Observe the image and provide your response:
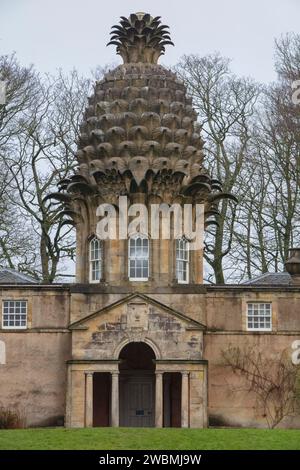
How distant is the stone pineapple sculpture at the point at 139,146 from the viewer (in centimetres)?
4816

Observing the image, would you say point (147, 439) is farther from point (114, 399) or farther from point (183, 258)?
point (183, 258)

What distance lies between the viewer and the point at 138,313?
4684 cm

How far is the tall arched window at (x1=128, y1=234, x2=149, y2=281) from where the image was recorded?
158ft

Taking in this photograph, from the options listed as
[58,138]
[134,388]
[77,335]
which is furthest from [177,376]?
[58,138]

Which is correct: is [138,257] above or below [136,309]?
above

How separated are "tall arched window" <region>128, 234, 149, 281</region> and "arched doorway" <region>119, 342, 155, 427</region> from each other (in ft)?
8.90

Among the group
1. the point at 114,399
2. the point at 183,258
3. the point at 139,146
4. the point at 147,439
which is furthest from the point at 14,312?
the point at 147,439

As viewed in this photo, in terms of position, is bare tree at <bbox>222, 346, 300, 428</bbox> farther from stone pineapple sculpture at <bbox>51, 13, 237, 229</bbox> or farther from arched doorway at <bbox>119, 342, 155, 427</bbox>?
stone pineapple sculpture at <bbox>51, 13, 237, 229</bbox>

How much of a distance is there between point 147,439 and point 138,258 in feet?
42.4

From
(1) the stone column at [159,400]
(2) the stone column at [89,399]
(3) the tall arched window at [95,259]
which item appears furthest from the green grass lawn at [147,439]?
(3) the tall arched window at [95,259]

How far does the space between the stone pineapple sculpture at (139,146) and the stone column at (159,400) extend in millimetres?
6632

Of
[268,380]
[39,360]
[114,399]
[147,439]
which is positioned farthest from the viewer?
[268,380]

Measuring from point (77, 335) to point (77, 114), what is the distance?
72.9 ft

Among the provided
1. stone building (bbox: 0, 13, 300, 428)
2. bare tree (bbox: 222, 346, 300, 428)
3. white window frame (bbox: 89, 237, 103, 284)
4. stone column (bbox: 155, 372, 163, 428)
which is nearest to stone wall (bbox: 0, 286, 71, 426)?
stone building (bbox: 0, 13, 300, 428)
